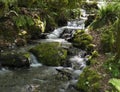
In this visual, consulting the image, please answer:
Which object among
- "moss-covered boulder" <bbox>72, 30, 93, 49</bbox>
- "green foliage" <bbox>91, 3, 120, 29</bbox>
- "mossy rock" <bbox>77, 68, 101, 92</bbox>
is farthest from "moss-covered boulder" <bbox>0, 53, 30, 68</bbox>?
"green foliage" <bbox>91, 3, 120, 29</bbox>

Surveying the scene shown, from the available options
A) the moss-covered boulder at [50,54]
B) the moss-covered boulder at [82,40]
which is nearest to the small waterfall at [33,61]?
the moss-covered boulder at [50,54]

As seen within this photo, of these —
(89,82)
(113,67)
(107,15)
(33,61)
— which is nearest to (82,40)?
(107,15)

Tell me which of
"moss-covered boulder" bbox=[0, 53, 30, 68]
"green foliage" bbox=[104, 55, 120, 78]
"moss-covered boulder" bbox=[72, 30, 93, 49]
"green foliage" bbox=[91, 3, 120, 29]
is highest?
"green foliage" bbox=[91, 3, 120, 29]

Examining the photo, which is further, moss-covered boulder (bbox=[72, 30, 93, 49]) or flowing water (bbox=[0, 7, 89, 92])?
moss-covered boulder (bbox=[72, 30, 93, 49])

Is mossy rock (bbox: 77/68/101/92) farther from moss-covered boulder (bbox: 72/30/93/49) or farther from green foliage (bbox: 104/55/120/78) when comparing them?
moss-covered boulder (bbox: 72/30/93/49)

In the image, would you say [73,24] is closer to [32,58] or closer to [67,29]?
[67,29]

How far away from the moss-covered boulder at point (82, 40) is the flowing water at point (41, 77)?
49 cm

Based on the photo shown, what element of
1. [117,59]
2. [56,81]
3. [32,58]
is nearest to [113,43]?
[117,59]

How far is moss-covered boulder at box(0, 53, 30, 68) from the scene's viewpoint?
9625 mm

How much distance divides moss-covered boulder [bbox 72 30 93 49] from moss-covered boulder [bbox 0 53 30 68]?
8.46ft

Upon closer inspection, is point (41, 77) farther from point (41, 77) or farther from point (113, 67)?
point (113, 67)

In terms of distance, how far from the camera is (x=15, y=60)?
9.61 metres

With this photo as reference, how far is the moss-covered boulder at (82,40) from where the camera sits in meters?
11.2

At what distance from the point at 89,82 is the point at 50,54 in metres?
3.09
